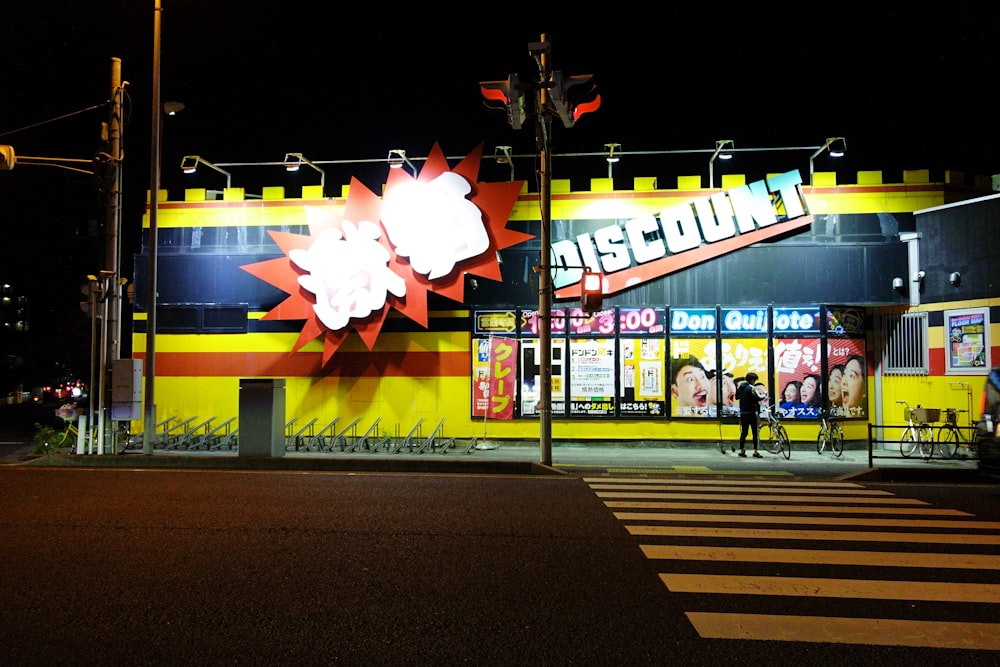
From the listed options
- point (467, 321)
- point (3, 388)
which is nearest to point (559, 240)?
point (467, 321)

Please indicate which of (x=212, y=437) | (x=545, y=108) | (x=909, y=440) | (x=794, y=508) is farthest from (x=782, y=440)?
(x=212, y=437)

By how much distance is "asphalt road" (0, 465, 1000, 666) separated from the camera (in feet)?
15.6

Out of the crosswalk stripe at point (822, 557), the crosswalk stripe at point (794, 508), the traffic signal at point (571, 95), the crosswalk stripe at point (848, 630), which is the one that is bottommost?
the crosswalk stripe at point (794, 508)

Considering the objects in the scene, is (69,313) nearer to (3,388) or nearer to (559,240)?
(3,388)

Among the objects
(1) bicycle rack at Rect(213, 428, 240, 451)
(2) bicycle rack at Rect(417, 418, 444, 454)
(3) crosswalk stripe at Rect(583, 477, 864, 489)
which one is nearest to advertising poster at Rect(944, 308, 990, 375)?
(3) crosswalk stripe at Rect(583, 477, 864, 489)

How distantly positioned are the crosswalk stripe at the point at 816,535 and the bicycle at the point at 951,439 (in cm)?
842

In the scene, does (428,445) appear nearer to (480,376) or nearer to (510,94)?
(480,376)

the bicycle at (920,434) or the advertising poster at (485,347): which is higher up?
the advertising poster at (485,347)

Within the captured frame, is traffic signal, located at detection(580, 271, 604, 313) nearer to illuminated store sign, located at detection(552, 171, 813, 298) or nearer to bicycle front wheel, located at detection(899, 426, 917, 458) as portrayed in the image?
illuminated store sign, located at detection(552, 171, 813, 298)

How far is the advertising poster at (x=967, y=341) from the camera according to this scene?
16578 mm

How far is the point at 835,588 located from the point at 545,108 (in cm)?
1026

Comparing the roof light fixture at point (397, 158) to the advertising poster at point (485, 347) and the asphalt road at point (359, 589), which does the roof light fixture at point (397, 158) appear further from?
the asphalt road at point (359, 589)

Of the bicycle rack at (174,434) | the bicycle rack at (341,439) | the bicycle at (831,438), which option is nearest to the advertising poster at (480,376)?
the bicycle rack at (341,439)

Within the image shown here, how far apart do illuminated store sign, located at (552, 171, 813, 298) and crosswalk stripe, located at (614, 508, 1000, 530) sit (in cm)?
954
